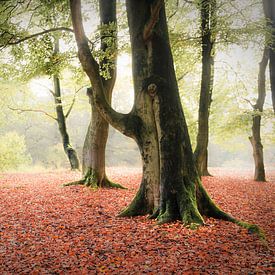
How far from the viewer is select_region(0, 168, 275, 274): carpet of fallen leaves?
4953 mm

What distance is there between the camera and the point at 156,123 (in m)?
7.87

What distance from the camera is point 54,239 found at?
6.24 metres

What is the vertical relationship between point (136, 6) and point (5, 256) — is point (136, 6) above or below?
above

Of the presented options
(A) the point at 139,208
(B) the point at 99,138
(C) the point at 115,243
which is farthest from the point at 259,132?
(C) the point at 115,243

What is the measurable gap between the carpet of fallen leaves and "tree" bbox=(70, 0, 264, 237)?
1.71 ft

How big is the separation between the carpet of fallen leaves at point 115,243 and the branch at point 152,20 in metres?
4.85

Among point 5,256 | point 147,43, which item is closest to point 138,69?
point 147,43

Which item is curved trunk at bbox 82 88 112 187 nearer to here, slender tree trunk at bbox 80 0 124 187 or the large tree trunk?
slender tree trunk at bbox 80 0 124 187

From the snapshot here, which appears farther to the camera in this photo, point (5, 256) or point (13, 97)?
point (13, 97)

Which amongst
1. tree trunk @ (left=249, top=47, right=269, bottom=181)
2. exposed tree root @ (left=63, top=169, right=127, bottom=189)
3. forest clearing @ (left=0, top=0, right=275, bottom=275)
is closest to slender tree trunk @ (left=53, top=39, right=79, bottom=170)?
forest clearing @ (left=0, top=0, right=275, bottom=275)

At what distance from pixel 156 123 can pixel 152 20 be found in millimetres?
2587

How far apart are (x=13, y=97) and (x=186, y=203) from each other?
19421 mm

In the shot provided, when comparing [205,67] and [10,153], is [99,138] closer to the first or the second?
[205,67]

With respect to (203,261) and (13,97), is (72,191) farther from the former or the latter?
(13,97)
